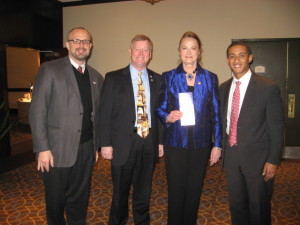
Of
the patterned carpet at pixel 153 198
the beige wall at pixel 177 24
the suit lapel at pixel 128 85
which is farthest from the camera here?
the beige wall at pixel 177 24

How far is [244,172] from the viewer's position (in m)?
2.20

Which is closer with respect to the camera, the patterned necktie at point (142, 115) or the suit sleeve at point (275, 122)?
the suit sleeve at point (275, 122)

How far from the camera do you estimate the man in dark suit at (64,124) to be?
218 centimetres

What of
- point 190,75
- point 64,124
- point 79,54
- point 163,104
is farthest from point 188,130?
point 79,54

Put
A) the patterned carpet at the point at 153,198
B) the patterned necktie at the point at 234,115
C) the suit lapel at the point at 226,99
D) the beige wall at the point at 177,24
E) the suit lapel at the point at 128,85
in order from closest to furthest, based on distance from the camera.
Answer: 1. the patterned necktie at the point at 234,115
2. the suit lapel at the point at 226,99
3. the suit lapel at the point at 128,85
4. the patterned carpet at the point at 153,198
5. the beige wall at the point at 177,24

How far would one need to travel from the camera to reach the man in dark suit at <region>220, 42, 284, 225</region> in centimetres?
211

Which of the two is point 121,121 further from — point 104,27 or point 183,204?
point 104,27

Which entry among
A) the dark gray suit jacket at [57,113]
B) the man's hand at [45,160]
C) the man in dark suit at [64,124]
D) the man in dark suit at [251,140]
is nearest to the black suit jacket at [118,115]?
the man in dark suit at [64,124]

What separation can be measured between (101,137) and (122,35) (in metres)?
4.70

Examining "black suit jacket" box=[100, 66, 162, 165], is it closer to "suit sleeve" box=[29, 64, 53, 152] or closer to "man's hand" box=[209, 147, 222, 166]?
"suit sleeve" box=[29, 64, 53, 152]

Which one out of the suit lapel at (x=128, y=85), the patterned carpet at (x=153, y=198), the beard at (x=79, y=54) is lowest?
the patterned carpet at (x=153, y=198)

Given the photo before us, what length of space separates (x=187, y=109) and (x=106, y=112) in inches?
30.7

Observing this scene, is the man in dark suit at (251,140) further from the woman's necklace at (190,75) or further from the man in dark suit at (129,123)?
the man in dark suit at (129,123)

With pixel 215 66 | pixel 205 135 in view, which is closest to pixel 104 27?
pixel 215 66
